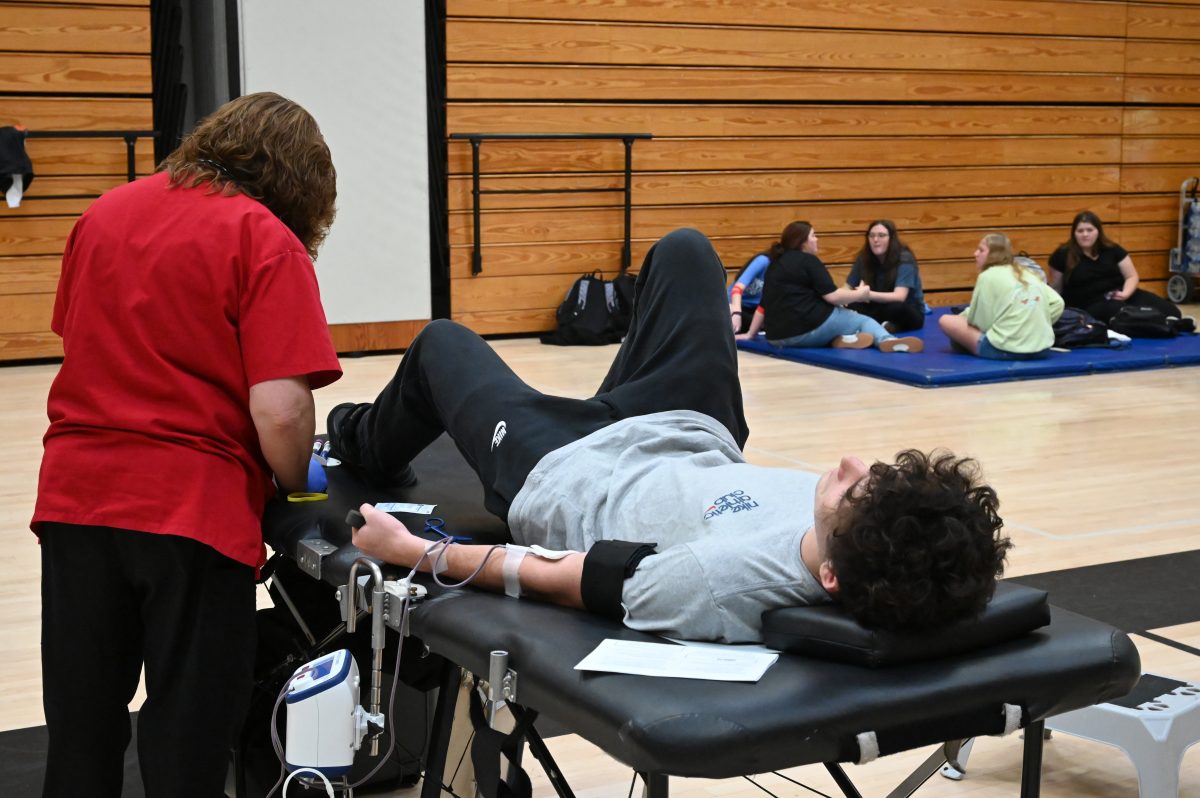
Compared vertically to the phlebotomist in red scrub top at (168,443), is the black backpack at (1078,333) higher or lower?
lower

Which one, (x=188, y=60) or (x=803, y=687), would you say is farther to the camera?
(x=188, y=60)

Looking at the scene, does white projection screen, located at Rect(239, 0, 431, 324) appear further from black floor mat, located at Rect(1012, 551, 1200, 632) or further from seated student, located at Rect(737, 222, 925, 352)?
black floor mat, located at Rect(1012, 551, 1200, 632)

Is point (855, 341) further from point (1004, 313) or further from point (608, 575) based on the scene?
point (608, 575)

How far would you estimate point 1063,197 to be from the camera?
9.93 m

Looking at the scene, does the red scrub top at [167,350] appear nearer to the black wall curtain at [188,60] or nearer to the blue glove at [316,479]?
the blue glove at [316,479]

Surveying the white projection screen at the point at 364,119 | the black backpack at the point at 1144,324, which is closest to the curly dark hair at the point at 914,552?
the white projection screen at the point at 364,119

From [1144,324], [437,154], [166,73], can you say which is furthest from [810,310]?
[166,73]

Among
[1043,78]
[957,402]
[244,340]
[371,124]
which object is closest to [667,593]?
[244,340]

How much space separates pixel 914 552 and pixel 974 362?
229 inches

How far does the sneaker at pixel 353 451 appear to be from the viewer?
2486 millimetres

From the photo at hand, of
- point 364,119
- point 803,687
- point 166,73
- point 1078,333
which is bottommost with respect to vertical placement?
point 1078,333

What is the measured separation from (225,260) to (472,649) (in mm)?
631

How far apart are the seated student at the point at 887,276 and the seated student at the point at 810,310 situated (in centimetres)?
43

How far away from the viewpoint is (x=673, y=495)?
1.89 m
